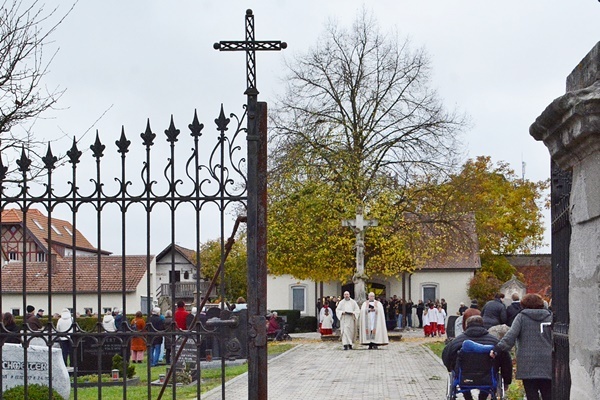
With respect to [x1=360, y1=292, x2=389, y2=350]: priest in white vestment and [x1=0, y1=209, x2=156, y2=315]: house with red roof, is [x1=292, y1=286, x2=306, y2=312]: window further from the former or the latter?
[x1=360, y1=292, x2=389, y2=350]: priest in white vestment

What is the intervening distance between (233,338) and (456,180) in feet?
107

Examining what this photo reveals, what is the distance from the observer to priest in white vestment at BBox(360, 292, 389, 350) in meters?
30.1

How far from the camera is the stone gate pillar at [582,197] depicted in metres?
3.77

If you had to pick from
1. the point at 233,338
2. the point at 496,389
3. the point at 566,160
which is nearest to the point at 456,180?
the point at 496,389

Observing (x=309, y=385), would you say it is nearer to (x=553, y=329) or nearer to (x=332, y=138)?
(x=553, y=329)

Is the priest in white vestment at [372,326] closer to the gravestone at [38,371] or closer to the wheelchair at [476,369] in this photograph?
the gravestone at [38,371]

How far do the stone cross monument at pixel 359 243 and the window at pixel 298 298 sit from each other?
67.5 ft

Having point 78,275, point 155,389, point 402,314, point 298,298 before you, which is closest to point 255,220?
point 155,389

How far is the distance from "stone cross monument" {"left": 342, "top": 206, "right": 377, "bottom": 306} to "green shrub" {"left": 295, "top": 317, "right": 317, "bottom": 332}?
1436cm

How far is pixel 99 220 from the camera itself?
24.1 ft

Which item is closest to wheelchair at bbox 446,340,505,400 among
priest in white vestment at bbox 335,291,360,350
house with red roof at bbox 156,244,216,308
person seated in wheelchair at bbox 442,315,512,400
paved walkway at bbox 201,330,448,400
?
person seated in wheelchair at bbox 442,315,512,400

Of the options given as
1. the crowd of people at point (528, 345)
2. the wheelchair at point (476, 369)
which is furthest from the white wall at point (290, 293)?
the wheelchair at point (476, 369)

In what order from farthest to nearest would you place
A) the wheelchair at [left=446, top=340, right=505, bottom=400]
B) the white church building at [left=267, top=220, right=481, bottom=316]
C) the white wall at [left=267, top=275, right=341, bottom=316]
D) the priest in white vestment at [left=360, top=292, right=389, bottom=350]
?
the white wall at [left=267, top=275, right=341, bottom=316] < the white church building at [left=267, top=220, right=481, bottom=316] < the priest in white vestment at [left=360, top=292, right=389, bottom=350] < the wheelchair at [left=446, top=340, right=505, bottom=400]

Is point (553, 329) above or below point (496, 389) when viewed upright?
above
